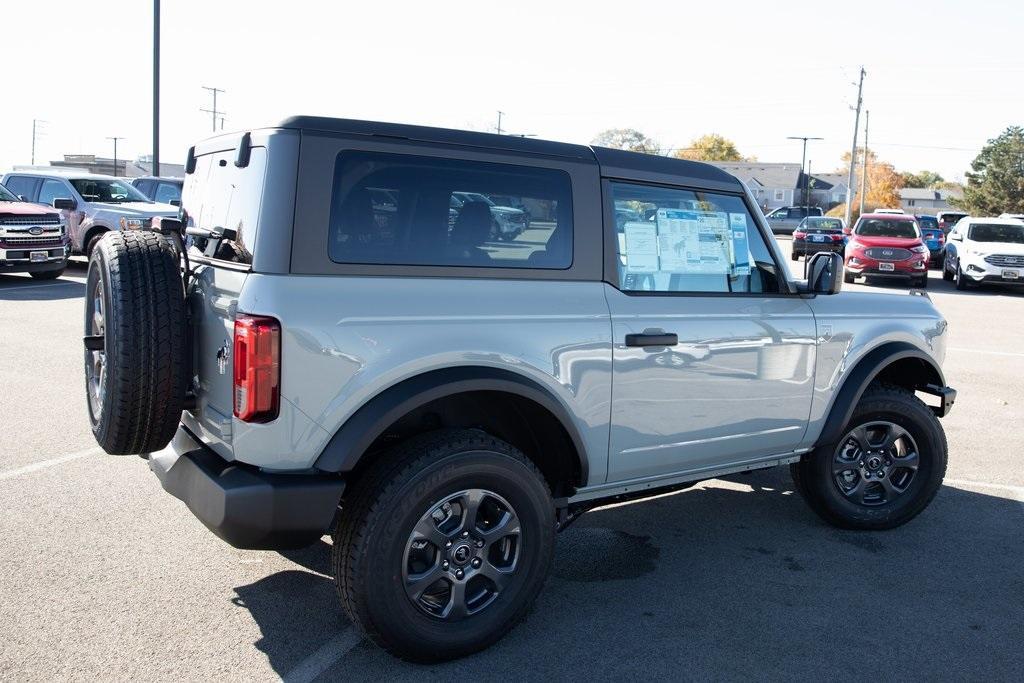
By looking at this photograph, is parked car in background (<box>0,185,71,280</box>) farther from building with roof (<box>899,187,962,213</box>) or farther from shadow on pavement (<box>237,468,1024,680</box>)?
building with roof (<box>899,187,962,213</box>)

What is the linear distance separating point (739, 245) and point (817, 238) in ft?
78.4

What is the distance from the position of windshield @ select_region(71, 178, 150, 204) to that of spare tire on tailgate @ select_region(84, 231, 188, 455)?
51.1 feet

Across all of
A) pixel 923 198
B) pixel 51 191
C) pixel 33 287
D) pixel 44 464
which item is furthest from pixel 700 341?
pixel 923 198

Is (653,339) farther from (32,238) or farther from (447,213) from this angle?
(32,238)

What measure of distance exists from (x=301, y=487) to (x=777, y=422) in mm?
2409

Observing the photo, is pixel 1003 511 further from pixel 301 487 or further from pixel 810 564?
pixel 301 487

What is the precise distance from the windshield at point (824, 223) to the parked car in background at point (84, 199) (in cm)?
2314

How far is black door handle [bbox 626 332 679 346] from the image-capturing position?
3770 millimetres

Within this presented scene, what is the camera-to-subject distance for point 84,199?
675 inches

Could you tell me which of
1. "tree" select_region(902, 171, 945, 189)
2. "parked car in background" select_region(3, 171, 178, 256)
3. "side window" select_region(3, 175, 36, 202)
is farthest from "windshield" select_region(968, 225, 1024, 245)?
→ "tree" select_region(902, 171, 945, 189)

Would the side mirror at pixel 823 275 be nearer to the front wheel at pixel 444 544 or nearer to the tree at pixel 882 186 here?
the front wheel at pixel 444 544

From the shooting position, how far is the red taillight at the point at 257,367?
297 centimetres

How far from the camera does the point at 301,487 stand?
3059 millimetres

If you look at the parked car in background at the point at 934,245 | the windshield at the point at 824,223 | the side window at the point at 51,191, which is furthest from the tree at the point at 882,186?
the side window at the point at 51,191
